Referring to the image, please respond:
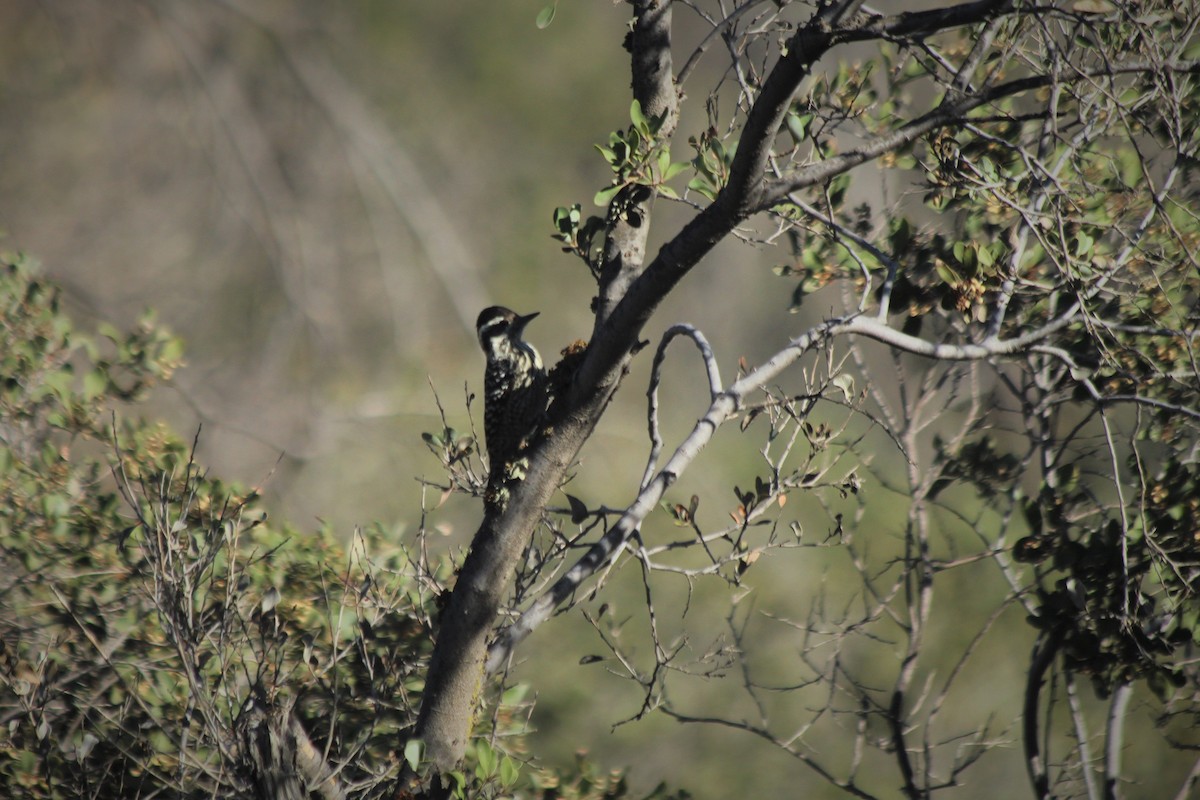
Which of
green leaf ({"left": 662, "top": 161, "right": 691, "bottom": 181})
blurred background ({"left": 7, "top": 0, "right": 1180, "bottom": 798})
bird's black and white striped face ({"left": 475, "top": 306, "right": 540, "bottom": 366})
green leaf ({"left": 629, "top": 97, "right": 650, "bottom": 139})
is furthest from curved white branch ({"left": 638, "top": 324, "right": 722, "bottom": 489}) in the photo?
blurred background ({"left": 7, "top": 0, "right": 1180, "bottom": 798})

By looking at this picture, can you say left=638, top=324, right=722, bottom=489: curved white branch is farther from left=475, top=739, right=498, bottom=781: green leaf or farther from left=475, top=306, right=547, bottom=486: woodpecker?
left=475, top=739, right=498, bottom=781: green leaf

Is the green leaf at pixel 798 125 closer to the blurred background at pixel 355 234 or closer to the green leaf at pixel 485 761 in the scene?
the green leaf at pixel 485 761

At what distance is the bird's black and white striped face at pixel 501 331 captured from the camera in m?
3.90

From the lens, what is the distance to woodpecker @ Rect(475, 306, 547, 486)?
136 inches

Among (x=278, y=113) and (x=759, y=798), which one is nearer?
(x=759, y=798)

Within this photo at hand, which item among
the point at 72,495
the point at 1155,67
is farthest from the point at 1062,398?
the point at 72,495

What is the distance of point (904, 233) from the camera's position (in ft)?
9.55

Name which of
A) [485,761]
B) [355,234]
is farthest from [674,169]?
[355,234]

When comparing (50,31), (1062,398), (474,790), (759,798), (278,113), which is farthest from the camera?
(278,113)

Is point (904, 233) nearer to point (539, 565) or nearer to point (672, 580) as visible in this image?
point (539, 565)

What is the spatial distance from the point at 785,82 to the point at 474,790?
1.90 meters

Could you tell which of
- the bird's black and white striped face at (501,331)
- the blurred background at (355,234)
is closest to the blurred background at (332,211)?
the blurred background at (355,234)

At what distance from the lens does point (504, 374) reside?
3.79 m

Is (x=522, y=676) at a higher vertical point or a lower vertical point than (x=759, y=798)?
higher
